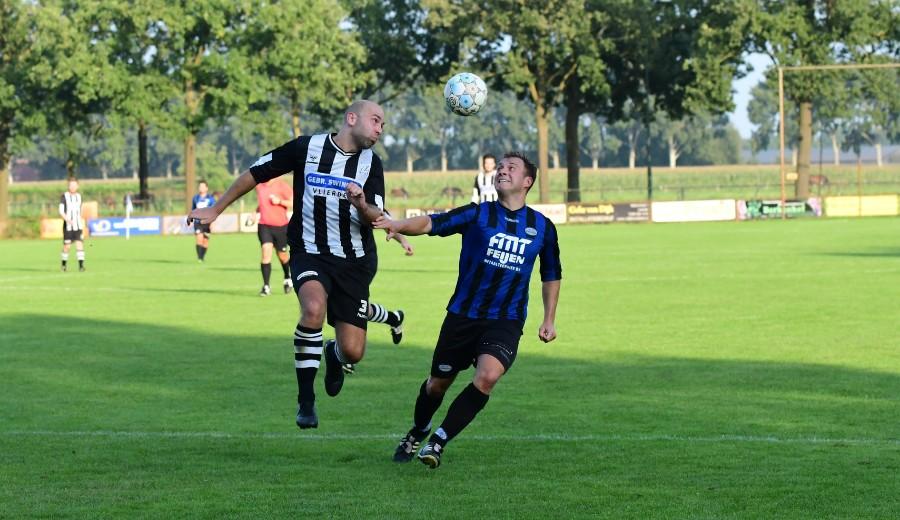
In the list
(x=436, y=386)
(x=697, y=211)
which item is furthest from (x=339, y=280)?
(x=697, y=211)

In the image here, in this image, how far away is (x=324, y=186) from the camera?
10.4 metres

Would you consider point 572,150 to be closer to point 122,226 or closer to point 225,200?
point 122,226

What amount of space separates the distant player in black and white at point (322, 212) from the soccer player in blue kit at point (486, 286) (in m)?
1.20

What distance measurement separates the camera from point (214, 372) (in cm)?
1453

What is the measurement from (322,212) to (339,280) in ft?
1.77

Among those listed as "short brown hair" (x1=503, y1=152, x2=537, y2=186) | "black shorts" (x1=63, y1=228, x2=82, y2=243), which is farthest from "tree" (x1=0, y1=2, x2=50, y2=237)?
"short brown hair" (x1=503, y1=152, x2=537, y2=186)

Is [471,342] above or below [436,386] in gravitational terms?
above

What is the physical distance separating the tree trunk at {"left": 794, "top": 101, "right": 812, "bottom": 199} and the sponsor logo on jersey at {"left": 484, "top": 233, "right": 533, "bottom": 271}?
210 feet

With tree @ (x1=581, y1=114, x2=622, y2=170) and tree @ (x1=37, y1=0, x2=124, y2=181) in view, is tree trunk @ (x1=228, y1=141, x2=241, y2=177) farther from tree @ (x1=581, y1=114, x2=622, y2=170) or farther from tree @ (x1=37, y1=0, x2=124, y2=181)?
tree @ (x1=37, y1=0, x2=124, y2=181)

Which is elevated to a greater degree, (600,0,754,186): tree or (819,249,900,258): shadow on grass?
(600,0,754,186): tree

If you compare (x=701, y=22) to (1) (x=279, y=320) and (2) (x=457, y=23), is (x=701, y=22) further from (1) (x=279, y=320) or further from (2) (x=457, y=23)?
(1) (x=279, y=320)

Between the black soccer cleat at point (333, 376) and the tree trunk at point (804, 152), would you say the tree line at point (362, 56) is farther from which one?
the black soccer cleat at point (333, 376)

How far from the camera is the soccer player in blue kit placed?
8.97 meters

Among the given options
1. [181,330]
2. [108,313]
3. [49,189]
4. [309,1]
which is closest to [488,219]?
[181,330]
